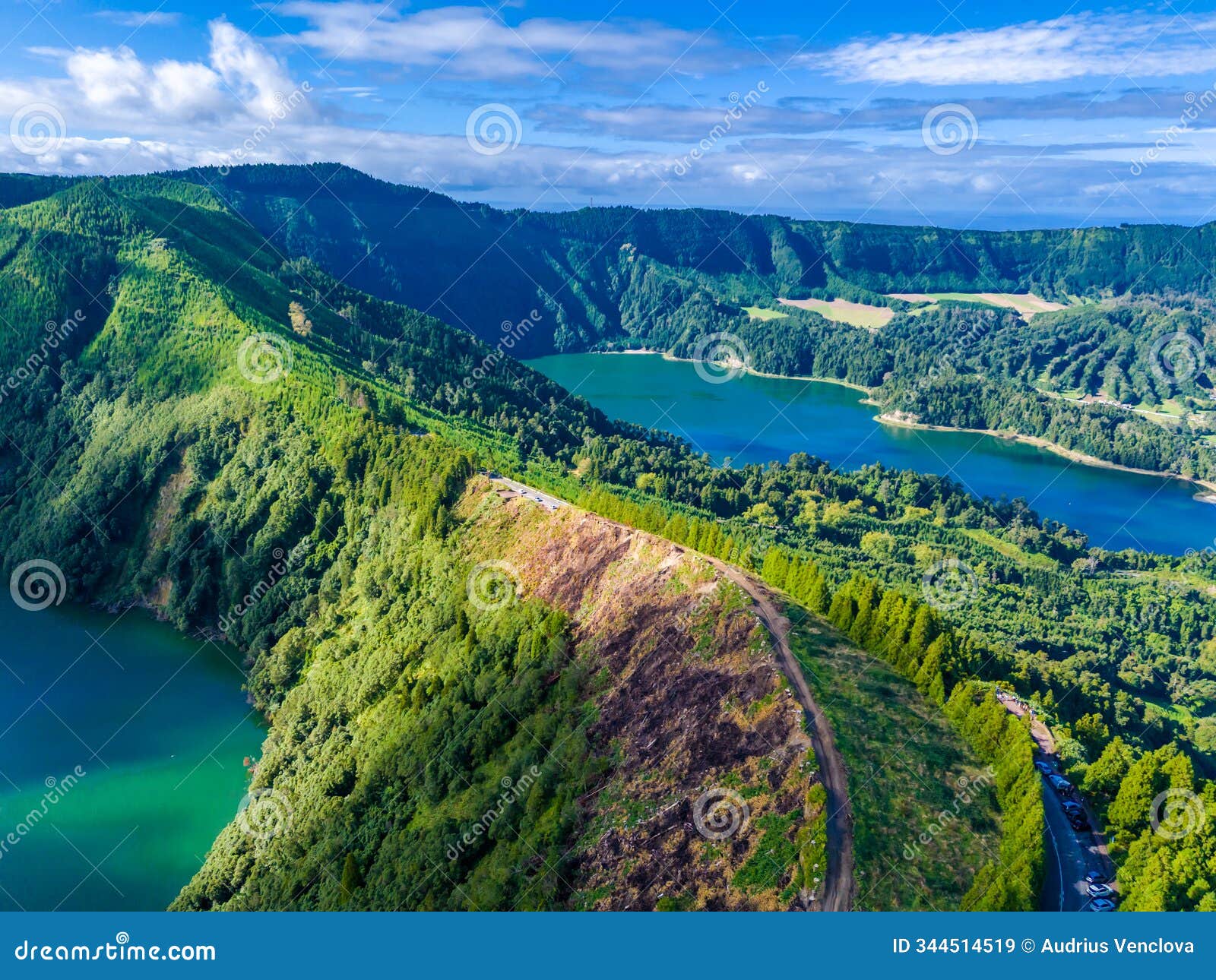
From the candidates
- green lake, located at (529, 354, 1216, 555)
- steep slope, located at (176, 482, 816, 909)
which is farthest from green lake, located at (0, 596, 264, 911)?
green lake, located at (529, 354, 1216, 555)

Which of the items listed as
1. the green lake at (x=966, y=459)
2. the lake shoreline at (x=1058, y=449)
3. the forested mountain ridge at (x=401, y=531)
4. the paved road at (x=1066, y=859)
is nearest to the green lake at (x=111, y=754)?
the forested mountain ridge at (x=401, y=531)

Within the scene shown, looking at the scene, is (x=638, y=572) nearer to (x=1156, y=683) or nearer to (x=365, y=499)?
(x=365, y=499)

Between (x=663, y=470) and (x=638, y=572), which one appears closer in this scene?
(x=638, y=572)

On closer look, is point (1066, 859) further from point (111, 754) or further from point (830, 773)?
point (111, 754)

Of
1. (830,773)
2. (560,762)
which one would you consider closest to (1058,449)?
(830,773)

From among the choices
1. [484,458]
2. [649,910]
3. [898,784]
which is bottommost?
[649,910]

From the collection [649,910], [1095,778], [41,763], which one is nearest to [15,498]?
[41,763]
